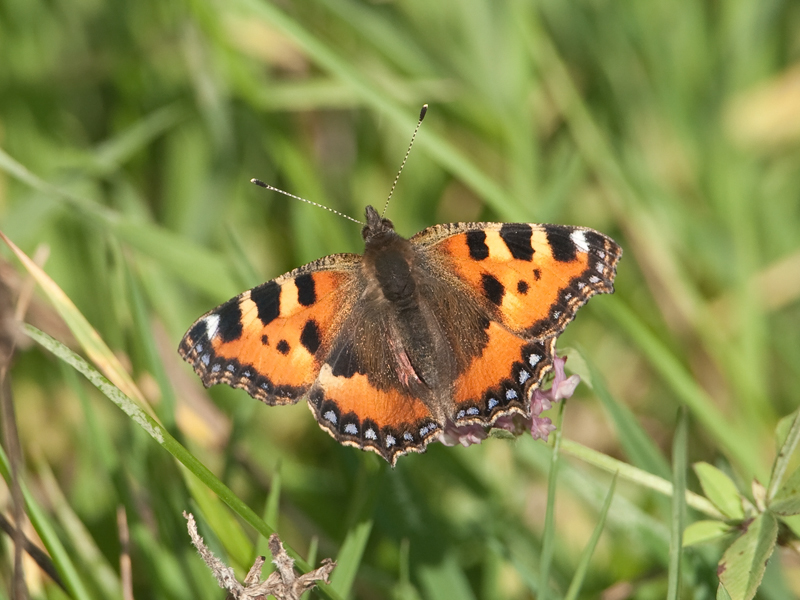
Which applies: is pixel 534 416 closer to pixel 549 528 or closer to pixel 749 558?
pixel 549 528

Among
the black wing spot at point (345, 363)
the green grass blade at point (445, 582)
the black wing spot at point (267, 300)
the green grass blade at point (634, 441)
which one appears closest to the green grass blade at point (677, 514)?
the green grass blade at point (634, 441)

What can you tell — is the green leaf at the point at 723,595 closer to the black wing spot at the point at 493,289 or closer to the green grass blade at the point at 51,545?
the black wing spot at the point at 493,289

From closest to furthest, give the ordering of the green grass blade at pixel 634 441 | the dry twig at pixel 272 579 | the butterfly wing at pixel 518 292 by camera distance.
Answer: the dry twig at pixel 272 579
the butterfly wing at pixel 518 292
the green grass blade at pixel 634 441

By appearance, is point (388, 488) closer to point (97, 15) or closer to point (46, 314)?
point (46, 314)

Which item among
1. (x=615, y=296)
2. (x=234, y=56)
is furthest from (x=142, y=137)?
(x=615, y=296)

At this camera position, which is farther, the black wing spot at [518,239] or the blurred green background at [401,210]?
the blurred green background at [401,210]

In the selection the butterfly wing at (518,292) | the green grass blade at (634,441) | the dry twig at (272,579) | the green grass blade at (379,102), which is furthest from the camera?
the green grass blade at (379,102)

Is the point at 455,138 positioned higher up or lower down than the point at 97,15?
lower down
